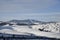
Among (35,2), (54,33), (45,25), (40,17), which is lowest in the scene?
(54,33)

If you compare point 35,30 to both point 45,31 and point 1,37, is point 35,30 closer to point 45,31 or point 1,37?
point 45,31

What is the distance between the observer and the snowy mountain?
2.03 m

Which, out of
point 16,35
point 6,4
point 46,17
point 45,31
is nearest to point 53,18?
point 46,17

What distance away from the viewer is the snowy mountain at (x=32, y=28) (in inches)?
80.0

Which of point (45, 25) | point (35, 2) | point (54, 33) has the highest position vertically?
point (35, 2)

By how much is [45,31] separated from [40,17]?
9.0 inches

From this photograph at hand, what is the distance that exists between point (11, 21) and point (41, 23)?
0.47 meters

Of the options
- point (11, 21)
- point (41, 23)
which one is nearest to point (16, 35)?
point (11, 21)

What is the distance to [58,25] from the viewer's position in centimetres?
206

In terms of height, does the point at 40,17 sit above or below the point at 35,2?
below

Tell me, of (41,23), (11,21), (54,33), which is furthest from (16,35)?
(54,33)

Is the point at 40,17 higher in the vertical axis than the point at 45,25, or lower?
higher

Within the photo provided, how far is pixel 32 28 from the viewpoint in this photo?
2057 mm

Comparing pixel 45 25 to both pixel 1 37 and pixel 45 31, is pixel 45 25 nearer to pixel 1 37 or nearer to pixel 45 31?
pixel 45 31
